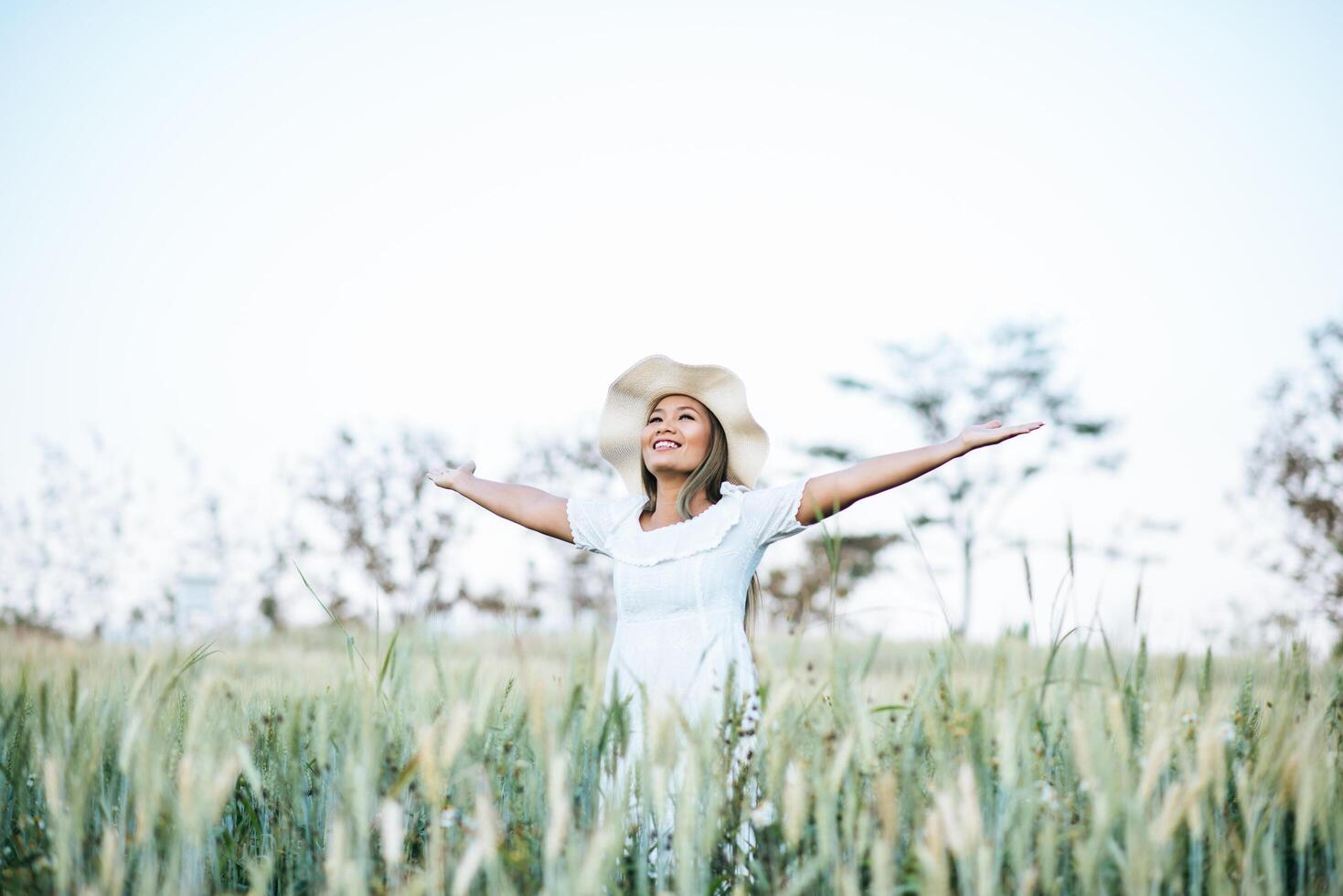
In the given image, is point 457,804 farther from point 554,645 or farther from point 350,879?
point 554,645

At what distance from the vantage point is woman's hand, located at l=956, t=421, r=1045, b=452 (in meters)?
3.04

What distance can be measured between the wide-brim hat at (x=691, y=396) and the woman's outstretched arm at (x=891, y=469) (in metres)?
0.56

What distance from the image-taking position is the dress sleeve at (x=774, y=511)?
3361 mm

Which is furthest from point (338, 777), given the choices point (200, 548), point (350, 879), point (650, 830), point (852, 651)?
point (200, 548)

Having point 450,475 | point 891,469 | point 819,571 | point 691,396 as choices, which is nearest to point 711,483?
point 691,396

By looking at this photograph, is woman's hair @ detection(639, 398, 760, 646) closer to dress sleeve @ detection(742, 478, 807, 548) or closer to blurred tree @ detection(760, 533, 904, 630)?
dress sleeve @ detection(742, 478, 807, 548)

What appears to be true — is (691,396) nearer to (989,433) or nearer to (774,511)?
(774,511)

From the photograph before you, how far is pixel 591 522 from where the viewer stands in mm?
3719

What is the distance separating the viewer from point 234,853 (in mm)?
2379

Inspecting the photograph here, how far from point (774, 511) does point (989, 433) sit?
26.1 inches

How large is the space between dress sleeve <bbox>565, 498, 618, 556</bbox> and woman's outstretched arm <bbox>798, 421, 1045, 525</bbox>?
0.67 m

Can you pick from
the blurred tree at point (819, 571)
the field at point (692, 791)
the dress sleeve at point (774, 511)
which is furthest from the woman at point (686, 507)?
the blurred tree at point (819, 571)

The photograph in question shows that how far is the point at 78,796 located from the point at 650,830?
0.99 meters

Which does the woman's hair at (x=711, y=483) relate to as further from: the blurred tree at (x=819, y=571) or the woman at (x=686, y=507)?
the blurred tree at (x=819, y=571)
